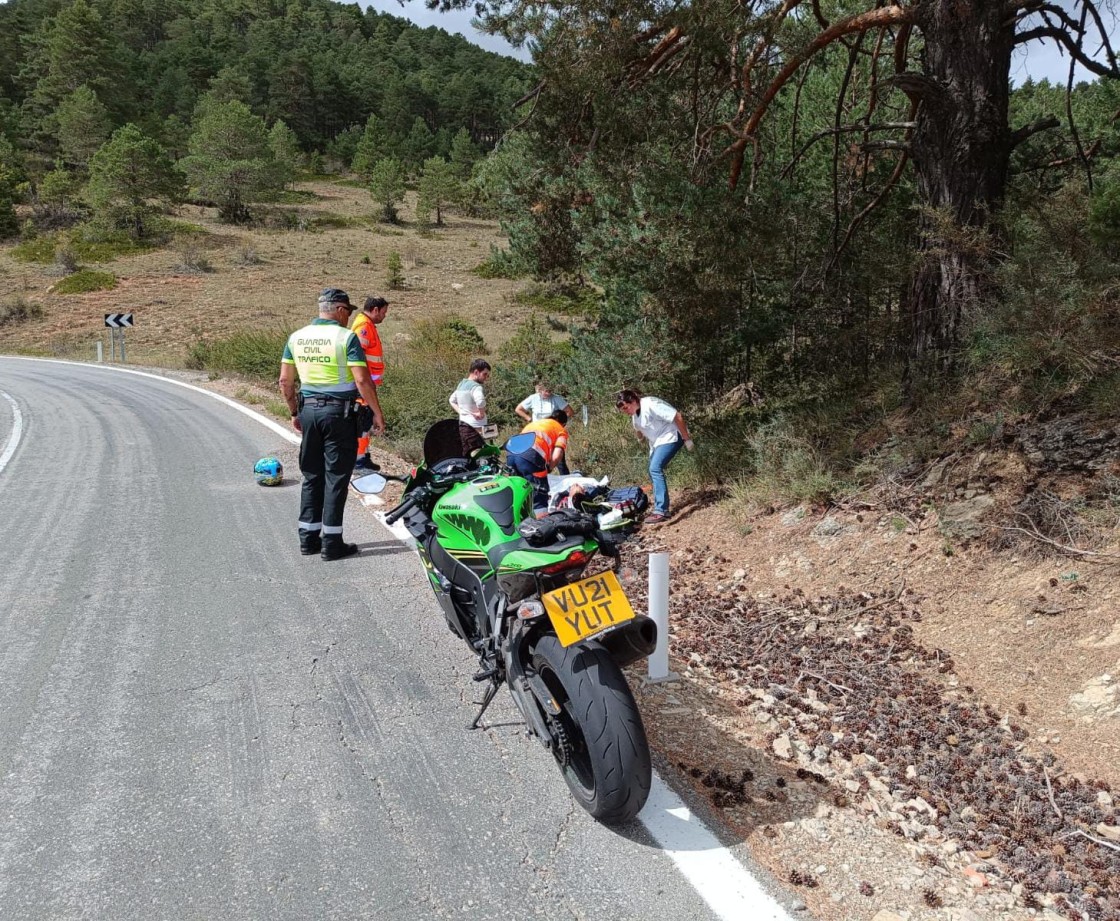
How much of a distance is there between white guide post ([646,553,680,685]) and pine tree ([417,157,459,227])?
67021 mm

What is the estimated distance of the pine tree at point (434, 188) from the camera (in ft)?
223

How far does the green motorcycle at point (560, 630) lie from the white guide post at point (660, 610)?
37.6 inches

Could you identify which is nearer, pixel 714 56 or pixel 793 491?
pixel 793 491

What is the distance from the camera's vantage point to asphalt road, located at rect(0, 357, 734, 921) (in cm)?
266

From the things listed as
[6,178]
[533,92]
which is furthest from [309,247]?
[533,92]

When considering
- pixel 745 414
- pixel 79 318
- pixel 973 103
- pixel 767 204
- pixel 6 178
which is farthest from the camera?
pixel 6 178

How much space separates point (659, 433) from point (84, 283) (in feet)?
139

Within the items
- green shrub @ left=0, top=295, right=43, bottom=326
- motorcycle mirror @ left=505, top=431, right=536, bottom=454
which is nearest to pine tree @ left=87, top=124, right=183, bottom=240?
green shrub @ left=0, top=295, right=43, bottom=326

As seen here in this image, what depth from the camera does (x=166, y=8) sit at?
125 meters

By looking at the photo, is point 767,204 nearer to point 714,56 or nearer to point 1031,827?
point 714,56

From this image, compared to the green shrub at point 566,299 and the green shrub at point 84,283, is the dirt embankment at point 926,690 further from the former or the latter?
the green shrub at point 84,283

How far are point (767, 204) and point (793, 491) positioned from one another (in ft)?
11.1

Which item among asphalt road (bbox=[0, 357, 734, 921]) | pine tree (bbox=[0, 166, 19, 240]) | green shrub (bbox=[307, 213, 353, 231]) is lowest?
asphalt road (bbox=[0, 357, 734, 921])

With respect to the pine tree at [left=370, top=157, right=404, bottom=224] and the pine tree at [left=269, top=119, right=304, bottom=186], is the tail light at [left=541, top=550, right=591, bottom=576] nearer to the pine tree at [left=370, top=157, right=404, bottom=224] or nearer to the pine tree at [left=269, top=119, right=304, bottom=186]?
the pine tree at [left=370, top=157, right=404, bottom=224]
